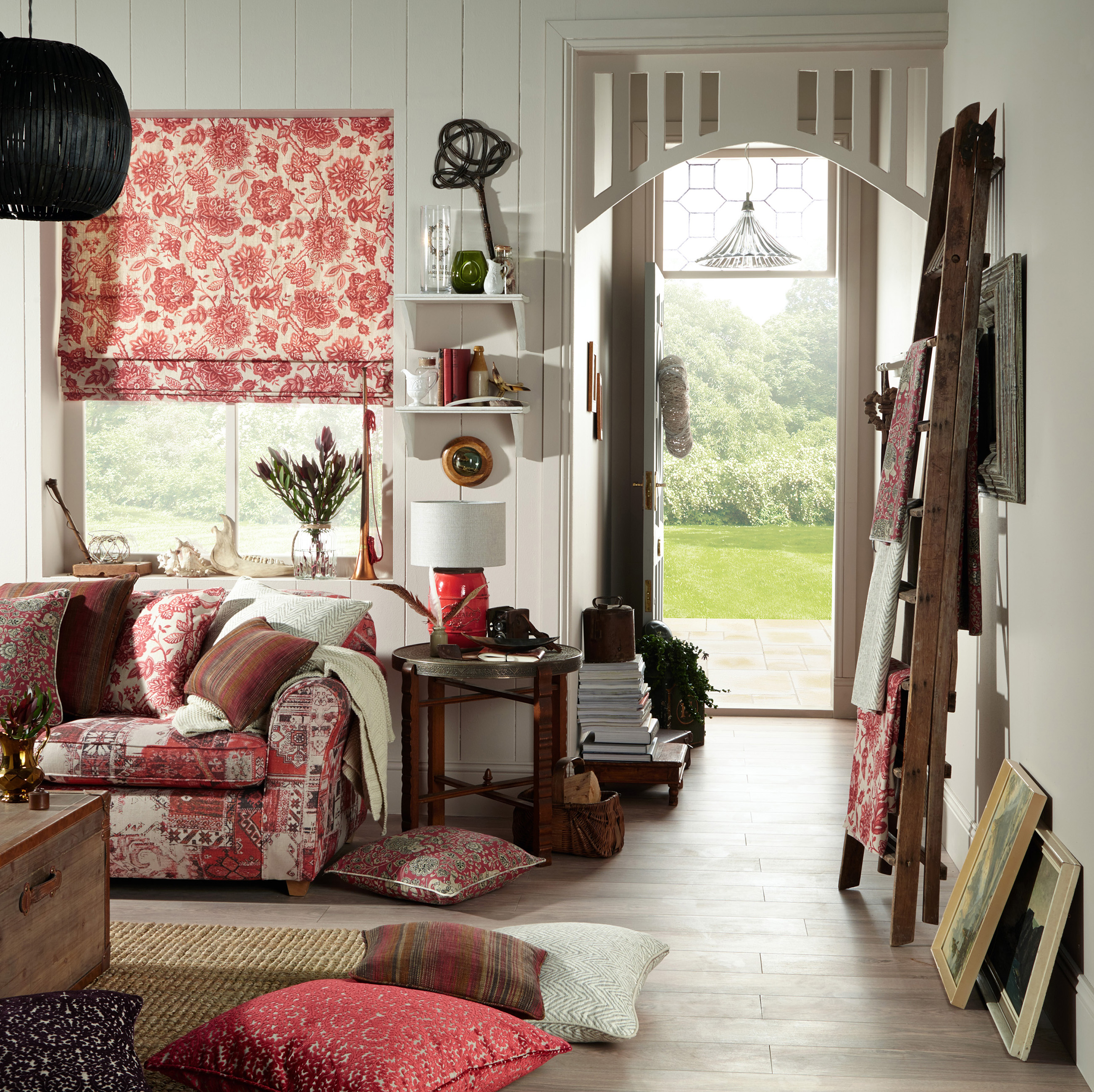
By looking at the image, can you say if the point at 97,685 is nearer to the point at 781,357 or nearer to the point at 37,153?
the point at 37,153

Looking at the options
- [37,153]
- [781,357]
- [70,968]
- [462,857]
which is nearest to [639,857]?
[462,857]

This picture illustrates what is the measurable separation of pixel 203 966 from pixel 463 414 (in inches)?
85.3

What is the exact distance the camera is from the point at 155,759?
337 centimetres

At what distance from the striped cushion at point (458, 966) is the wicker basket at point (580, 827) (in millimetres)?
1097

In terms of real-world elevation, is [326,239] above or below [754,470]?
above

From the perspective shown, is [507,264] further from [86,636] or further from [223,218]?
[86,636]

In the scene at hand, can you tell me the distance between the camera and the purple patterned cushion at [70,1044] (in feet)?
5.41

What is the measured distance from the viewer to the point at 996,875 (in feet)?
8.89

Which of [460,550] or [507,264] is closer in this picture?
[460,550]

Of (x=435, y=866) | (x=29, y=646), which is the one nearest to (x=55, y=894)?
(x=435, y=866)

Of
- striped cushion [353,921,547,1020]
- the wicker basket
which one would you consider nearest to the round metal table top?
the wicker basket

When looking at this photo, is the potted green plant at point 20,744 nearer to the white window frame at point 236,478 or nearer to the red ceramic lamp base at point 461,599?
the red ceramic lamp base at point 461,599

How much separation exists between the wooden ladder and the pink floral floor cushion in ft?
7.68

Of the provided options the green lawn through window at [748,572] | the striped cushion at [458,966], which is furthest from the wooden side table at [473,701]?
the green lawn through window at [748,572]
